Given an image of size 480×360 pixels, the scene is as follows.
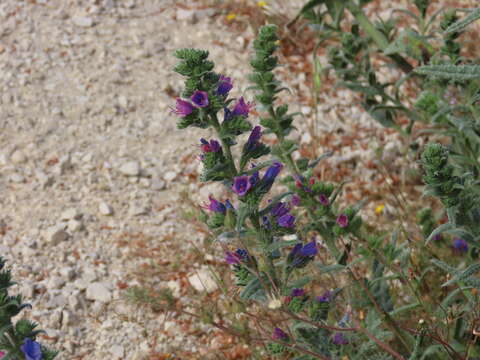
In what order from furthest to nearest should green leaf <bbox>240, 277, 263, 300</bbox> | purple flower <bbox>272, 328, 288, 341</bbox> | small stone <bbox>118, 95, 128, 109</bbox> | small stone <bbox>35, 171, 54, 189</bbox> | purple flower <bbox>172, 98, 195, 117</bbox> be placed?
small stone <bbox>118, 95, 128, 109</bbox>, small stone <bbox>35, 171, 54, 189</bbox>, purple flower <bbox>272, 328, 288, 341</bbox>, green leaf <bbox>240, 277, 263, 300</bbox>, purple flower <bbox>172, 98, 195, 117</bbox>

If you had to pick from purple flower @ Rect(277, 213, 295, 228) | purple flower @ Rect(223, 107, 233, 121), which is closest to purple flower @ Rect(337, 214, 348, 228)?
purple flower @ Rect(277, 213, 295, 228)

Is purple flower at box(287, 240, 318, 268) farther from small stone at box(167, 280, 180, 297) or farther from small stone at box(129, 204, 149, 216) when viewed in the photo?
small stone at box(129, 204, 149, 216)

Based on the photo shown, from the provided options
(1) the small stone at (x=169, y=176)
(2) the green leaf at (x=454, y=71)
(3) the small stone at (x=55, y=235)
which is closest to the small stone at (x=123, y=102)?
(1) the small stone at (x=169, y=176)

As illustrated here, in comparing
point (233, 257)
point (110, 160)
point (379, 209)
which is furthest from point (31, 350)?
point (379, 209)

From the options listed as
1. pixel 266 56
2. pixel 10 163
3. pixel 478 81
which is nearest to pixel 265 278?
Result: pixel 266 56

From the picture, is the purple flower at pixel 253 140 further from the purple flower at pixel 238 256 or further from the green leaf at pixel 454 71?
the green leaf at pixel 454 71

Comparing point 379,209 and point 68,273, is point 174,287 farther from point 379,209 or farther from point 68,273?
point 379,209
